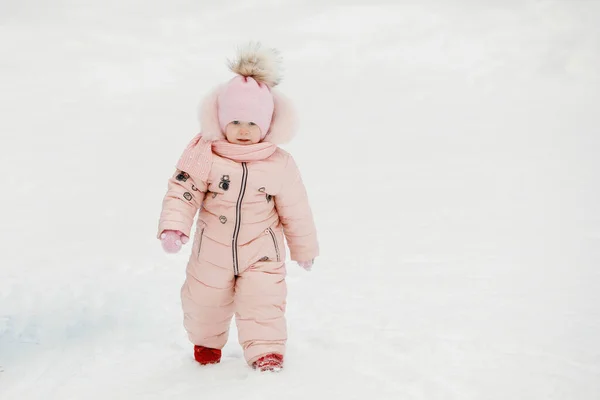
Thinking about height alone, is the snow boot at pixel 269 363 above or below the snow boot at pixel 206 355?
above

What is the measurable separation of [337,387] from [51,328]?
163cm

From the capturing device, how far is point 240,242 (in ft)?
8.68

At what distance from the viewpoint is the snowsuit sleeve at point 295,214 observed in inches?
108

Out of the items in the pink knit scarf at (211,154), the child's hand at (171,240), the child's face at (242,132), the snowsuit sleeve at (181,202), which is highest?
the child's face at (242,132)

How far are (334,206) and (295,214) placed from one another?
316 centimetres

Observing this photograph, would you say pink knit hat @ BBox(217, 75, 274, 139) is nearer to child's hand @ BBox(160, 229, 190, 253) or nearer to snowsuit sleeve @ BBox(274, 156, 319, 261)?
snowsuit sleeve @ BBox(274, 156, 319, 261)

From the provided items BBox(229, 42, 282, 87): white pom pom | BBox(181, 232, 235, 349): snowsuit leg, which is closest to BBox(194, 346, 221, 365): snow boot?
BBox(181, 232, 235, 349): snowsuit leg

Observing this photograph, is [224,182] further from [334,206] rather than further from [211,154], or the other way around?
[334,206]

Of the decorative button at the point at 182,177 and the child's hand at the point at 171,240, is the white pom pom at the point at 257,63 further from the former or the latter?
the child's hand at the point at 171,240

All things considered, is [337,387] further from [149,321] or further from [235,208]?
[149,321]

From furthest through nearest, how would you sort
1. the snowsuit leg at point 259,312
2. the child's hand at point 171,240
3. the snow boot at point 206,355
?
the snow boot at point 206,355
the snowsuit leg at point 259,312
the child's hand at point 171,240

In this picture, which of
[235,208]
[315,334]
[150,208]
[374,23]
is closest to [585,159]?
[150,208]

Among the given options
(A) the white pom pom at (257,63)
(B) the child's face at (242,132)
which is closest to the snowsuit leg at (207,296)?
(B) the child's face at (242,132)

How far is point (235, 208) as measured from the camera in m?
2.63
